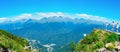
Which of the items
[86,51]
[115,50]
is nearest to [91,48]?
[86,51]

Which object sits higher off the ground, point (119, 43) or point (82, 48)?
point (82, 48)

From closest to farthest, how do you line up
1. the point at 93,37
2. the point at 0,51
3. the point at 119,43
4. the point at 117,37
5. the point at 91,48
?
the point at 119,43 → the point at 117,37 → the point at 91,48 → the point at 93,37 → the point at 0,51

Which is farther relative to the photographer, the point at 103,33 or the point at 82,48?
the point at 82,48

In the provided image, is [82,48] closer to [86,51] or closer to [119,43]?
[86,51]

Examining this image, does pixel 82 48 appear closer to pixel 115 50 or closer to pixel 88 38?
pixel 88 38

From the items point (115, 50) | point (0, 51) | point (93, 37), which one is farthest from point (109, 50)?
point (0, 51)

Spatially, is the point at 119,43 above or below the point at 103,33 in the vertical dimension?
below

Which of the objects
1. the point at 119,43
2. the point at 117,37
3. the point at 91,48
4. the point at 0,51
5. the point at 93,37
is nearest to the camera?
the point at 119,43

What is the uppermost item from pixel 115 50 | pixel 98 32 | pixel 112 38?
pixel 98 32

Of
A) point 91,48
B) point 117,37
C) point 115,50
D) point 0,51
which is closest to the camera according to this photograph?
point 115,50
